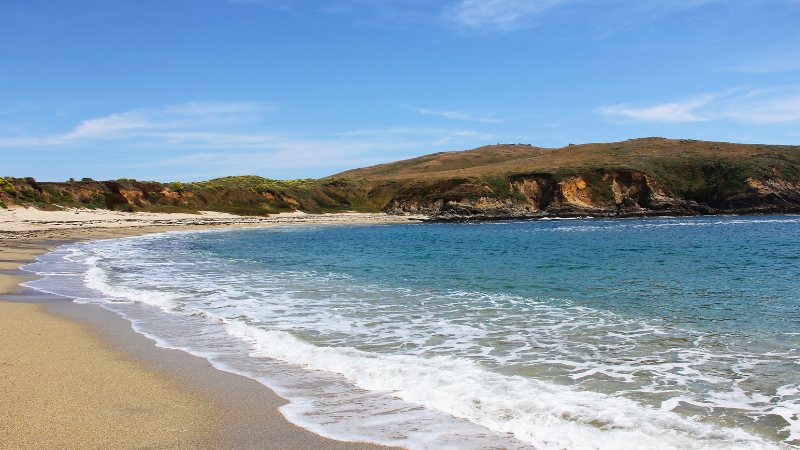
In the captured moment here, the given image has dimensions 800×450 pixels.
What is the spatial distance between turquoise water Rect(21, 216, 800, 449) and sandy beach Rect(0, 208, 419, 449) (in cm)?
39

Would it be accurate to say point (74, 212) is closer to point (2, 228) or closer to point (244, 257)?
point (2, 228)

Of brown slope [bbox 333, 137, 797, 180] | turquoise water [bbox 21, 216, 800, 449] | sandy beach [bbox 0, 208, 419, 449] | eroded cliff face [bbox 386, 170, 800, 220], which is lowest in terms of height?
turquoise water [bbox 21, 216, 800, 449]

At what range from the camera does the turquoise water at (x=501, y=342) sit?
4.43m

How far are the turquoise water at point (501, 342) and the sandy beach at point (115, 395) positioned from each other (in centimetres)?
39

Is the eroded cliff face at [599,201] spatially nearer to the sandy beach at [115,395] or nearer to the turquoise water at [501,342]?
the turquoise water at [501,342]

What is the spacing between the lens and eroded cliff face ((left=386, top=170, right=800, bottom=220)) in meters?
65.9

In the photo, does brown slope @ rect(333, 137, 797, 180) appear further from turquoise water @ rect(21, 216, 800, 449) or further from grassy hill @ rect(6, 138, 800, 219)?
turquoise water @ rect(21, 216, 800, 449)

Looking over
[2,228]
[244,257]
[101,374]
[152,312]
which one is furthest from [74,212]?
[101,374]

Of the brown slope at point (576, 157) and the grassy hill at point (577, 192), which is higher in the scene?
the brown slope at point (576, 157)

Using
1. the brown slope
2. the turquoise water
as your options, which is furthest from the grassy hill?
the turquoise water

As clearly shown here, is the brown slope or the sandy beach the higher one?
the brown slope

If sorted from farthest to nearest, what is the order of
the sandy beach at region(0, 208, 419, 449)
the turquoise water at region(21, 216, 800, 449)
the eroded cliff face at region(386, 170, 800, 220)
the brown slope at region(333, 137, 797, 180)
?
1. the brown slope at region(333, 137, 797, 180)
2. the eroded cliff face at region(386, 170, 800, 220)
3. the turquoise water at region(21, 216, 800, 449)
4. the sandy beach at region(0, 208, 419, 449)

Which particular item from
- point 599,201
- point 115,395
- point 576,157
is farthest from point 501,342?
point 576,157

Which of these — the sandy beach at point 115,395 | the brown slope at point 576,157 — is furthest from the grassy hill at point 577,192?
the sandy beach at point 115,395
